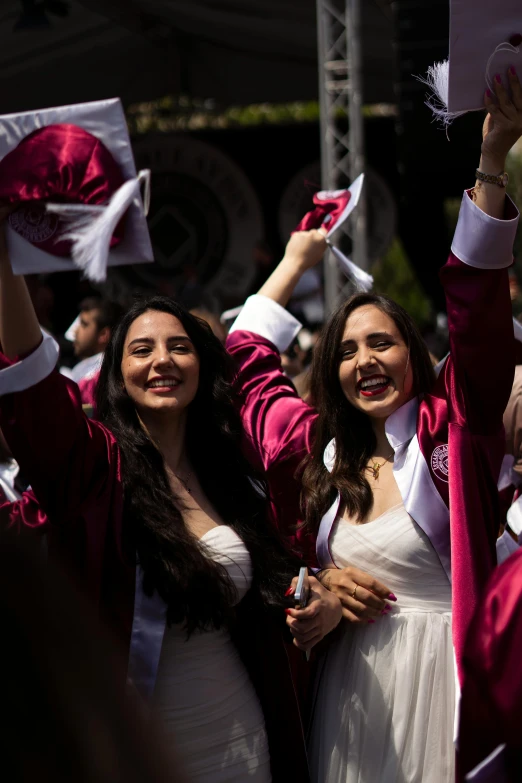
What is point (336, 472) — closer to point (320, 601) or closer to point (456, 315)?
point (320, 601)

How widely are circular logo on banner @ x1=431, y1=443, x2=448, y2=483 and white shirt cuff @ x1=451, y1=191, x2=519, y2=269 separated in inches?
17.4

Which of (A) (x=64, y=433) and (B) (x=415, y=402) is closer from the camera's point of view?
(A) (x=64, y=433)

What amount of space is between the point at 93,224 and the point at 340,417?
772 mm

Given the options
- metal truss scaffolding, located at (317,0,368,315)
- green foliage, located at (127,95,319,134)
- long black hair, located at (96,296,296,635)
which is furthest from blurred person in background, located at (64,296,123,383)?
green foliage, located at (127,95,319,134)

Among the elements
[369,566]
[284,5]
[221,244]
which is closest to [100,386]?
[369,566]

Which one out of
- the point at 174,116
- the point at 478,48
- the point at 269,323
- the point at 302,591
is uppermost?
the point at 478,48

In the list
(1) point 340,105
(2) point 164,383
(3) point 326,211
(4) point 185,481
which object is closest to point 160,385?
(2) point 164,383

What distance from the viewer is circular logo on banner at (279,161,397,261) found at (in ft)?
36.3

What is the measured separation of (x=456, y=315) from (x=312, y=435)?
74 cm

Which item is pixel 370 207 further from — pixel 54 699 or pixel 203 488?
pixel 54 699

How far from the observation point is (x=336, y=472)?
8.40 feet

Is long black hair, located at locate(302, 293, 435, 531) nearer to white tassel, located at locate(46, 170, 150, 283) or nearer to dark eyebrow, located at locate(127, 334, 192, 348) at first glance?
dark eyebrow, located at locate(127, 334, 192, 348)

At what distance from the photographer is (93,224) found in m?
2.46

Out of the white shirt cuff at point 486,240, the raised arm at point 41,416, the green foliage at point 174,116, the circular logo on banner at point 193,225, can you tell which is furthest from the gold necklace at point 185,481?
the green foliage at point 174,116
